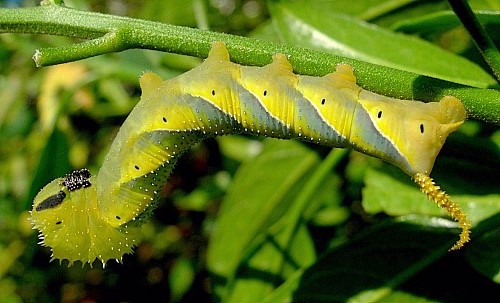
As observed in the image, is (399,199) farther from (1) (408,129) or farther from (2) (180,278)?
(2) (180,278)

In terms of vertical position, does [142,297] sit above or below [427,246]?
below

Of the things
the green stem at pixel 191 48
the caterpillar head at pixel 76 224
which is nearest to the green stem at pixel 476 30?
the green stem at pixel 191 48

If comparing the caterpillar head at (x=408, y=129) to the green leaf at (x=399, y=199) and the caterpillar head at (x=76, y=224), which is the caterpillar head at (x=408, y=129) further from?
the caterpillar head at (x=76, y=224)

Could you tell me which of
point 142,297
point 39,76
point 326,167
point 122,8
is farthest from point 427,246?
point 122,8

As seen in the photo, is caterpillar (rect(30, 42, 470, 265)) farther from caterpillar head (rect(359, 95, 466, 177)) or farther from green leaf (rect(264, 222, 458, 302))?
green leaf (rect(264, 222, 458, 302))


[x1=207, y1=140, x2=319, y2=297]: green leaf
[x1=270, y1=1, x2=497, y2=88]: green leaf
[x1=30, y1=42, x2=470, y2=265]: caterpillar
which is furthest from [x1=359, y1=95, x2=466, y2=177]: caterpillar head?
[x1=207, y1=140, x2=319, y2=297]: green leaf

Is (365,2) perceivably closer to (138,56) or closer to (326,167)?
(326,167)
